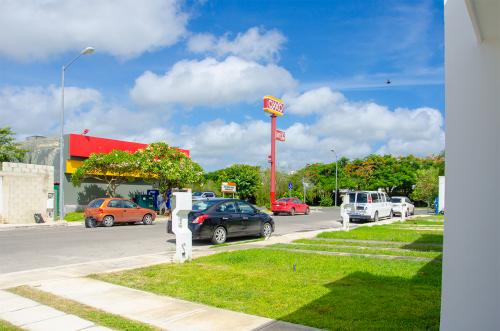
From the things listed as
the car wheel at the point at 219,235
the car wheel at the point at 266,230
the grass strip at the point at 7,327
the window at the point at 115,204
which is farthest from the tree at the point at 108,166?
the grass strip at the point at 7,327

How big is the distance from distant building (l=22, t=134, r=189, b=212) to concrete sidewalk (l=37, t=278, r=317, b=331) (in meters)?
24.8

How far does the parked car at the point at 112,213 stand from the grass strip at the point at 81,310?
14847mm

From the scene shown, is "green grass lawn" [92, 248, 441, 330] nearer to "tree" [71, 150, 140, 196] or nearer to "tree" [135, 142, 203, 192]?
"tree" [135, 142, 203, 192]

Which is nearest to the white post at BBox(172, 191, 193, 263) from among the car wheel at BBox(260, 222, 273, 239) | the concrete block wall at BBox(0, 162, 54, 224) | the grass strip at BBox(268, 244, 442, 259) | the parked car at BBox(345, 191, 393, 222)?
the grass strip at BBox(268, 244, 442, 259)

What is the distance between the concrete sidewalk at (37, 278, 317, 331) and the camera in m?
5.66

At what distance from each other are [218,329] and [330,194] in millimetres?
57375

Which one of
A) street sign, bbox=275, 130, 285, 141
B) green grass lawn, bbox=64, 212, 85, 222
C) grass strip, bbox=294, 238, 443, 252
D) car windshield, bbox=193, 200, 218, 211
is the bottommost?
green grass lawn, bbox=64, 212, 85, 222

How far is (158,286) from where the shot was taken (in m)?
8.00

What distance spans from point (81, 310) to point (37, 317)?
0.57 meters

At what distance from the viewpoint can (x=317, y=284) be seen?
26.0 ft

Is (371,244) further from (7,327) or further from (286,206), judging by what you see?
(286,206)

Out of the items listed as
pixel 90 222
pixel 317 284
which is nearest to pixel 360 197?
pixel 90 222

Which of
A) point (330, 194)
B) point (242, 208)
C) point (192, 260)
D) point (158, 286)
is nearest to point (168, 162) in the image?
point (242, 208)

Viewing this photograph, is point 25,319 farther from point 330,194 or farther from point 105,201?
point 330,194
